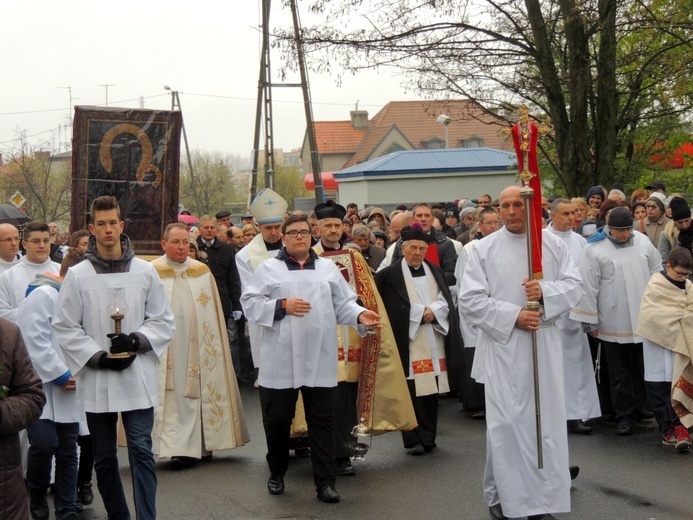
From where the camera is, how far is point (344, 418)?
30.0 ft

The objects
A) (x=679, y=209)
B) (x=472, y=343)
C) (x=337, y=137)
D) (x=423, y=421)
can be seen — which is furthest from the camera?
(x=337, y=137)

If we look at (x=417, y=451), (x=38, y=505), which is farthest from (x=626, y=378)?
(x=38, y=505)

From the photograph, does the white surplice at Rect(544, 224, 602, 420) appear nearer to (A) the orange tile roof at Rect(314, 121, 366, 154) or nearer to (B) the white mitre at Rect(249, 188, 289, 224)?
(B) the white mitre at Rect(249, 188, 289, 224)

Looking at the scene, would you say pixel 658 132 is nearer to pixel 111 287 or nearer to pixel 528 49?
pixel 528 49

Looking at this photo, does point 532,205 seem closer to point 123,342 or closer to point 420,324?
point 123,342

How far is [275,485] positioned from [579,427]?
3.40 m

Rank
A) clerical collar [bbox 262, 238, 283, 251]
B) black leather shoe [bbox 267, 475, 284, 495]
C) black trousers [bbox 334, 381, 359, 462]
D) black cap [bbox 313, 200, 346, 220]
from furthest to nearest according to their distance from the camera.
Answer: clerical collar [bbox 262, 238, 283, 251] → black cap [bbox 313, 200, 346, 220] → black trousers [bbox 334, 381, 359, 462] → black leather shoe [bbox 267, 475, 284, 495]

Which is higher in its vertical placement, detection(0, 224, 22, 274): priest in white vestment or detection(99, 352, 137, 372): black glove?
detection(0, 224, 22, 274): priest in white vestment

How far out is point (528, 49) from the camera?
56.7 feet

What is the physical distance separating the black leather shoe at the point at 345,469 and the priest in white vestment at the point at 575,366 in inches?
91.8

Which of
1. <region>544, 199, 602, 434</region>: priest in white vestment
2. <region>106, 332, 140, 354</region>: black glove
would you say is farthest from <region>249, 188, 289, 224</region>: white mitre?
<region>106, 332, 140, 354</region>: black glove

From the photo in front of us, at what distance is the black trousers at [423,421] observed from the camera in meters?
9.61

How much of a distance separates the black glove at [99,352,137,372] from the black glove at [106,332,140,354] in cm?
5

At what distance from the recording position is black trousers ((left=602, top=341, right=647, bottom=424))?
10.3m
